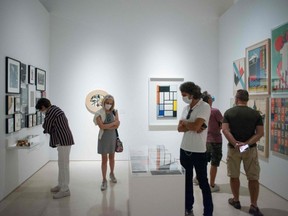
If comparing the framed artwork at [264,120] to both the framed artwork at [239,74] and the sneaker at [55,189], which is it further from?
the sneaker at [55,189]

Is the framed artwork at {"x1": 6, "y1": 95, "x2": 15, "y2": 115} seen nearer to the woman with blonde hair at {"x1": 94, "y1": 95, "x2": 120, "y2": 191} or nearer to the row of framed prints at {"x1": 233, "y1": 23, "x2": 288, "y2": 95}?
the woman with blonde hair at {"x1": 94, "y1": 95, "x2": 120, "y2": 191}

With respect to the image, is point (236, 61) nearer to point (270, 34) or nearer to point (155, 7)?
point (270, 34)

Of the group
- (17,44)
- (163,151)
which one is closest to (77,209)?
(163,151)

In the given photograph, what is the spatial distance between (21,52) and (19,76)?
1.58ft

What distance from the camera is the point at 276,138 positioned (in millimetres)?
4133

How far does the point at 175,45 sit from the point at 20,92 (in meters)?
3.79

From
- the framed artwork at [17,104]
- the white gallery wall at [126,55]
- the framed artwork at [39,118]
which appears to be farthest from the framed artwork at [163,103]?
the framed artwork at [17,104]

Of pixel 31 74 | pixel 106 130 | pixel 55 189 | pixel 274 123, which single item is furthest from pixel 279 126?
pixel 31 74

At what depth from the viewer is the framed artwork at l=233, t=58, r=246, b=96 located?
212 inches

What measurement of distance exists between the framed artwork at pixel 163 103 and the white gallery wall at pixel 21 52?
249 cm

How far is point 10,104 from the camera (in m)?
4.11

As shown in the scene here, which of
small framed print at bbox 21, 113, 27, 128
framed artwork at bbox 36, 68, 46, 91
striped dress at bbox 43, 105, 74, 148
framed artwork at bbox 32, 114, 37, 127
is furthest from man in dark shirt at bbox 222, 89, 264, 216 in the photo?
framed artwork at bbox 36, 68, 46, 91

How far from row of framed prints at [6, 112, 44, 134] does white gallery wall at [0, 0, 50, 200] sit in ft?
0.29

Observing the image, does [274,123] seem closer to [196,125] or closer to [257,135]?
[257,135]
